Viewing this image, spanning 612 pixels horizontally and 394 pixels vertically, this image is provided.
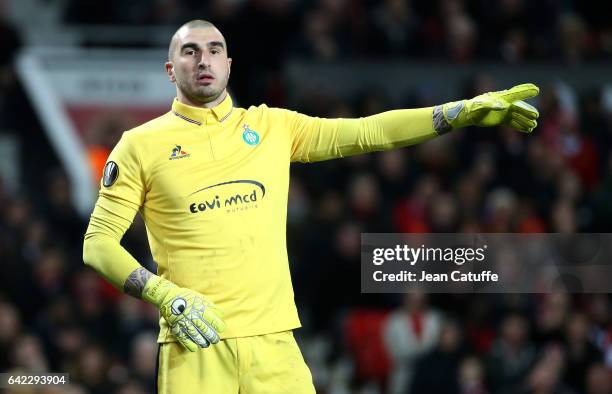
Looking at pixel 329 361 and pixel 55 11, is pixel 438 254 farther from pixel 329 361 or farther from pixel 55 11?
pixel 55 11

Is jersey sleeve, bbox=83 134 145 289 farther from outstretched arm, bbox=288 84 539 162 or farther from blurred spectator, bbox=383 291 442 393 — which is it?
blurred spectator, bbox=383 291 442 393

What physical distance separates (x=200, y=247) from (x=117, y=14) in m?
8.72

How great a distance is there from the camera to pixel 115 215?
5609 mm

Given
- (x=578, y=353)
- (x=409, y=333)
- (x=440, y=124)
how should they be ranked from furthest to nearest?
(x=409, y=333), (x=578, y=353), (x=440, y=124)

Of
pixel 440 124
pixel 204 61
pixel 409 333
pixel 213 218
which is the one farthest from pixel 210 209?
pixel 409 333

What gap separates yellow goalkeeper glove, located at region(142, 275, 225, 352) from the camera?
540 cm

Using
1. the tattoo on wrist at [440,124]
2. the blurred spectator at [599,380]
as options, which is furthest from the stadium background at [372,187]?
the tattoo on wrist at [440,124]

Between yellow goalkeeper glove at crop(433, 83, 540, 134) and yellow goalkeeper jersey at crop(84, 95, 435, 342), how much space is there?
0.28 ft

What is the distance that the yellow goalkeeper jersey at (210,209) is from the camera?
563 cm

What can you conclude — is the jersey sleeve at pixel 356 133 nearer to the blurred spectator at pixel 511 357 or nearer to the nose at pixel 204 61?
the nose at pixel 204 61

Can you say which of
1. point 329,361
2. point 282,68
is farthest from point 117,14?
point 329,361

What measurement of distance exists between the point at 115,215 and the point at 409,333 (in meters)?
5.31

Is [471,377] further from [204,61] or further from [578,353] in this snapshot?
[204,61]

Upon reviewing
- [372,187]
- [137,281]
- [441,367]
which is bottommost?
[137,281]
